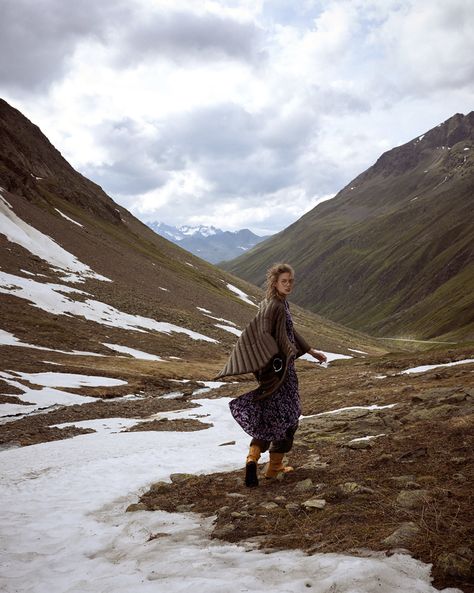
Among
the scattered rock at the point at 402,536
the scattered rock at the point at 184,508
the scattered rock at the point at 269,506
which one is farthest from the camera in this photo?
the scattered rock at the point at 184,508

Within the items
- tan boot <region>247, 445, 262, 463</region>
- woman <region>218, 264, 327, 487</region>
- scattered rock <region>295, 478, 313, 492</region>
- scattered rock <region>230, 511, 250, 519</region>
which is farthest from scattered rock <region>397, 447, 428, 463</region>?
scattered rock <region>230, 511, 250, 519</region>

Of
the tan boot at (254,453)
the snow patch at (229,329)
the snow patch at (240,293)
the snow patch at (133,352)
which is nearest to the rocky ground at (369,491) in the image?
the tan boot at (254,453)

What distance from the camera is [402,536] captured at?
5387 millimetres

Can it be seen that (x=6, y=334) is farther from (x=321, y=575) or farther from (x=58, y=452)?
(x=321, y=575)

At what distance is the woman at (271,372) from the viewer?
859 centimetres

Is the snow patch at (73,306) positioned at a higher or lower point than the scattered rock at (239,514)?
higher

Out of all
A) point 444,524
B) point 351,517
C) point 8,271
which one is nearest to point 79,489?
point 351,517

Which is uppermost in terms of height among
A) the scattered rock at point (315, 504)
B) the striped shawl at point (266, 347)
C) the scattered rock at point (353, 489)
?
the striped shawl at point (266, 347)

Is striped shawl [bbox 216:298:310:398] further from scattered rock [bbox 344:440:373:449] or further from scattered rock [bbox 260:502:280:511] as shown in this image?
scattered rock [bbox 344:440:373:449]

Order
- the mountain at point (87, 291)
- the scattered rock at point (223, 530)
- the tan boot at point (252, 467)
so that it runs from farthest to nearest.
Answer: the mountain at point (87, 291) < the tan boot at point (252, 467) < the scattered rock at point (223, 530)

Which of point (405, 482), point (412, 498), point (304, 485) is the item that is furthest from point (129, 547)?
point (405, 482)

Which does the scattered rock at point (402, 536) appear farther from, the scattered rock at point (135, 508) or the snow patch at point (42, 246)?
the snow patch at point (42, 246)

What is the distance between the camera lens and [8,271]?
5288 cm

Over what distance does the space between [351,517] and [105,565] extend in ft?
10.5
